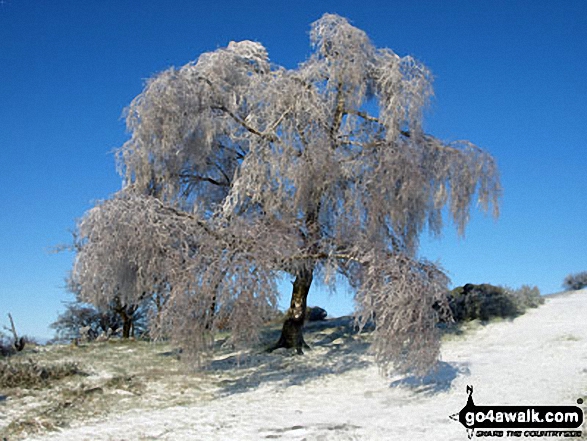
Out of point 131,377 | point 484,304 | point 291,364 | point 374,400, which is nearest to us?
point 374,400

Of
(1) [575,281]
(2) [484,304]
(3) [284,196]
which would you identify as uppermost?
(3) [284,196]

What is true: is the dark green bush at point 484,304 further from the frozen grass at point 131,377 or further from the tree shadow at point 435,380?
the tree shadow at point 435,380

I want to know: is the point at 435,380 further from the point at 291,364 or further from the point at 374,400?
the point at 291,364

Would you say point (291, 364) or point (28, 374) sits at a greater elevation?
point (28, 374)

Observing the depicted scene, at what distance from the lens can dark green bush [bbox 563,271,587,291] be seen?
2638 cm

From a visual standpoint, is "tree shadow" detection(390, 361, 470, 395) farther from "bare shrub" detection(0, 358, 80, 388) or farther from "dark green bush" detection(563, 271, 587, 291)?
"dark green bush" detection(563, 271, 587, 291)

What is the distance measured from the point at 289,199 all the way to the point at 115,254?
3.90 m

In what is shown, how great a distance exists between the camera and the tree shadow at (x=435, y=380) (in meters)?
9.93

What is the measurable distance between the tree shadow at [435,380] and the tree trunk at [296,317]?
447cm

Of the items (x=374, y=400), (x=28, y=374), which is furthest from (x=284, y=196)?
(x=28, y=374)

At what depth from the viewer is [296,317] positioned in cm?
1502

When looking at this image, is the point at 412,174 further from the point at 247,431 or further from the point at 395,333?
the point at 247,431

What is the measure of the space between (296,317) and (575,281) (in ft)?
57.6

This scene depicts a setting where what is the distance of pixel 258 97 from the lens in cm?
1295
